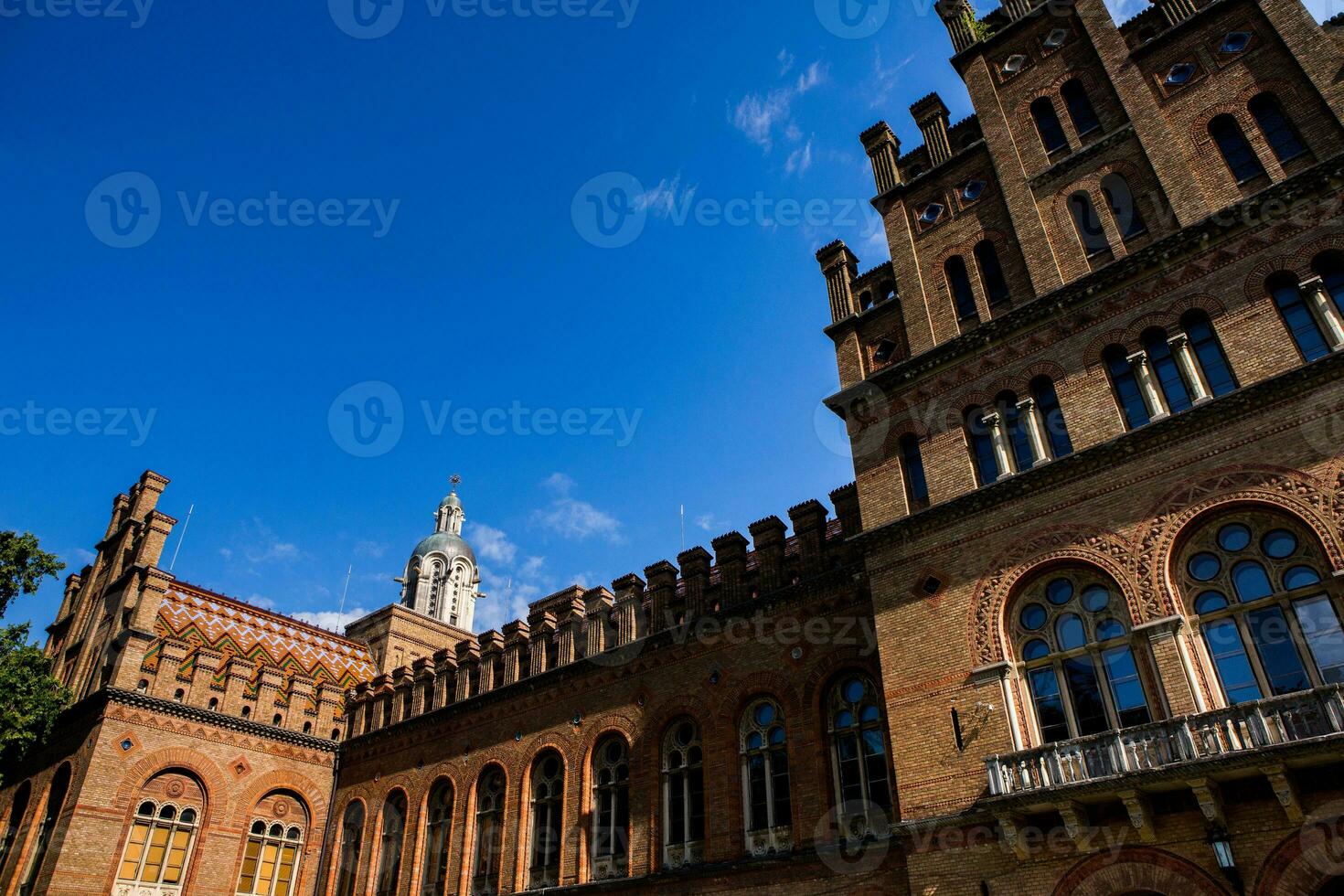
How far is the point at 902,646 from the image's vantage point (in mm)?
18172

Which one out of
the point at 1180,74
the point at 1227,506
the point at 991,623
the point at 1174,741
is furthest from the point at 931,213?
the point at 1174,741

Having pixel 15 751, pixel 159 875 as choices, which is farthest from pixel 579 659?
pixel 15 751

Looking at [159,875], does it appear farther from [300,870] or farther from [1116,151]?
[1116,151]

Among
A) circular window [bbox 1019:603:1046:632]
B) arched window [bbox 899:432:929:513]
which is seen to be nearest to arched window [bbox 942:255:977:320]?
arched window [bbox 899:432:929:513]

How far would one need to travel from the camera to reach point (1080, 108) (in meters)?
21.0

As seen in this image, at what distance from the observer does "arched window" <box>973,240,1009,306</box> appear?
20.4 meters

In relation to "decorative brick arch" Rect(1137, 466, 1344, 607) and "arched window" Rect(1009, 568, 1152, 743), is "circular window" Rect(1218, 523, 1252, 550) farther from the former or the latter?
"arched window" Rect(1009, 568, 1152, 743)

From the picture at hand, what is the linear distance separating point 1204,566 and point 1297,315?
189 inches

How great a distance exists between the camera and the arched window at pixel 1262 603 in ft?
45.8

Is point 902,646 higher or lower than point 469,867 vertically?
higher

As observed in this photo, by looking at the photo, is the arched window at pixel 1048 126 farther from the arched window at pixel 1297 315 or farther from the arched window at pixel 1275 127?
the arched window at pixel 1297 315

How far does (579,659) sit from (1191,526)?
53.8 ft

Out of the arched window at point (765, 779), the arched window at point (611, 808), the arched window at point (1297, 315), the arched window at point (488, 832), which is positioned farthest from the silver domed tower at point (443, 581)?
the arched window at point (1297, 315)

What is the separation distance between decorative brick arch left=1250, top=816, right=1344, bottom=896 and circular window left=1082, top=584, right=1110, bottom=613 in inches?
175
